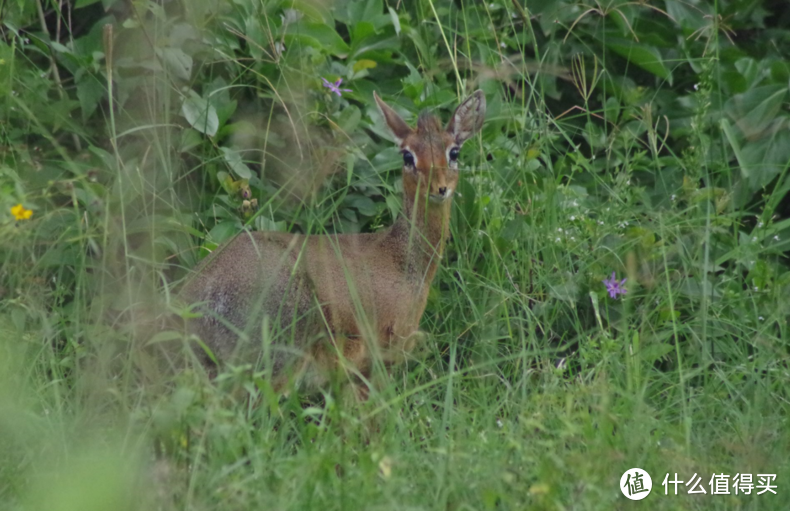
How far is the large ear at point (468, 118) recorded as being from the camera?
4.14 metres

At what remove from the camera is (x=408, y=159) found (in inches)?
167

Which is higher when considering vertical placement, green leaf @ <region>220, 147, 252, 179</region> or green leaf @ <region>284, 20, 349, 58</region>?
green leaf @ <region>284, 20, 349, 58</region>

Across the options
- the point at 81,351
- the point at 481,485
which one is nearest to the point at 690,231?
the point at 481,485

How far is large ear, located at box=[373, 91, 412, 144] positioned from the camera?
14.0 feet

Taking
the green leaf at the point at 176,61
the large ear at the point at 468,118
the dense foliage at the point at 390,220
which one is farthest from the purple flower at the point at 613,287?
the green leaf at the point at 176,61

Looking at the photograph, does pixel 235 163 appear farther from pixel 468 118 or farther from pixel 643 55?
pixel 643 55

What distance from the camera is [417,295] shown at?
13.3 feet

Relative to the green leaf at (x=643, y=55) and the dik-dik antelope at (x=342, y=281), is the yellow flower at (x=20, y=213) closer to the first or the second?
the dik-dik antelope at (x=342, y=281)

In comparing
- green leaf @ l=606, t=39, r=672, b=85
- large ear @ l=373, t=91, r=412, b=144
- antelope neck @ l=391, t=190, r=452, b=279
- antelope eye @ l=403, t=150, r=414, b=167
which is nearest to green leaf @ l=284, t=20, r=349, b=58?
large ear @ l=373, t=91, r=412, b=144

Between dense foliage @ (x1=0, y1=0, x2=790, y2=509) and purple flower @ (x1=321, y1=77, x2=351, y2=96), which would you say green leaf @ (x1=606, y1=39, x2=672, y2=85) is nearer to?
dense foliage @ (x1=0, y1=0, x2=790, y2=509)

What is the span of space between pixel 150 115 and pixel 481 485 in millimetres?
1931

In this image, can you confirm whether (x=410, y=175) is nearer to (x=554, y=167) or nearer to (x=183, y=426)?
(x=554, y=167)

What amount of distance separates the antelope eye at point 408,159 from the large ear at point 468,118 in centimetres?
19

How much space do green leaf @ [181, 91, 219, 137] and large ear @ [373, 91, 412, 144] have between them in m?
0.66
